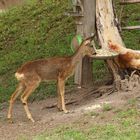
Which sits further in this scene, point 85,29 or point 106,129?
point 85,29

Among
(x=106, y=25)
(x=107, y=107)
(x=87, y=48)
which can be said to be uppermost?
(x=106, y=25)

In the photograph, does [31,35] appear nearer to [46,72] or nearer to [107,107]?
[46,72]

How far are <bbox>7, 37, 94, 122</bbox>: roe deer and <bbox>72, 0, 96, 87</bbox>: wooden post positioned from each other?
1.03m

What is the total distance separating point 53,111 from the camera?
10977 mm

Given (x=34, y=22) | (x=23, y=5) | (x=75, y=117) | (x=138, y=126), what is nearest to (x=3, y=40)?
(x=34, y=22)

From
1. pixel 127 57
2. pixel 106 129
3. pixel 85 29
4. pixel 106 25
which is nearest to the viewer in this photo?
pixel 106 129

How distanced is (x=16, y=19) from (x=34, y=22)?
0.86m

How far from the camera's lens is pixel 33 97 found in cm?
1273

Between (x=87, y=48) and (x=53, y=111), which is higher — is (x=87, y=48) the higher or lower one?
the higher one

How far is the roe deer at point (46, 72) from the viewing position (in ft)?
34.3

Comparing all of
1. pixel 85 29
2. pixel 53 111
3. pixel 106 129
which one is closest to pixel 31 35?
pixel 85 29

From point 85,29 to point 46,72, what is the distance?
166 centimetres

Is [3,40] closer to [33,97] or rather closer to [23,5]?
[23,5]

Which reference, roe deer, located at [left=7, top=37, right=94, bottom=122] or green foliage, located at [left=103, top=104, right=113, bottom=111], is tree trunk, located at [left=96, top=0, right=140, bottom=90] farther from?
green foliage, located at [left=103, top=104, right=113, bottom=111]
